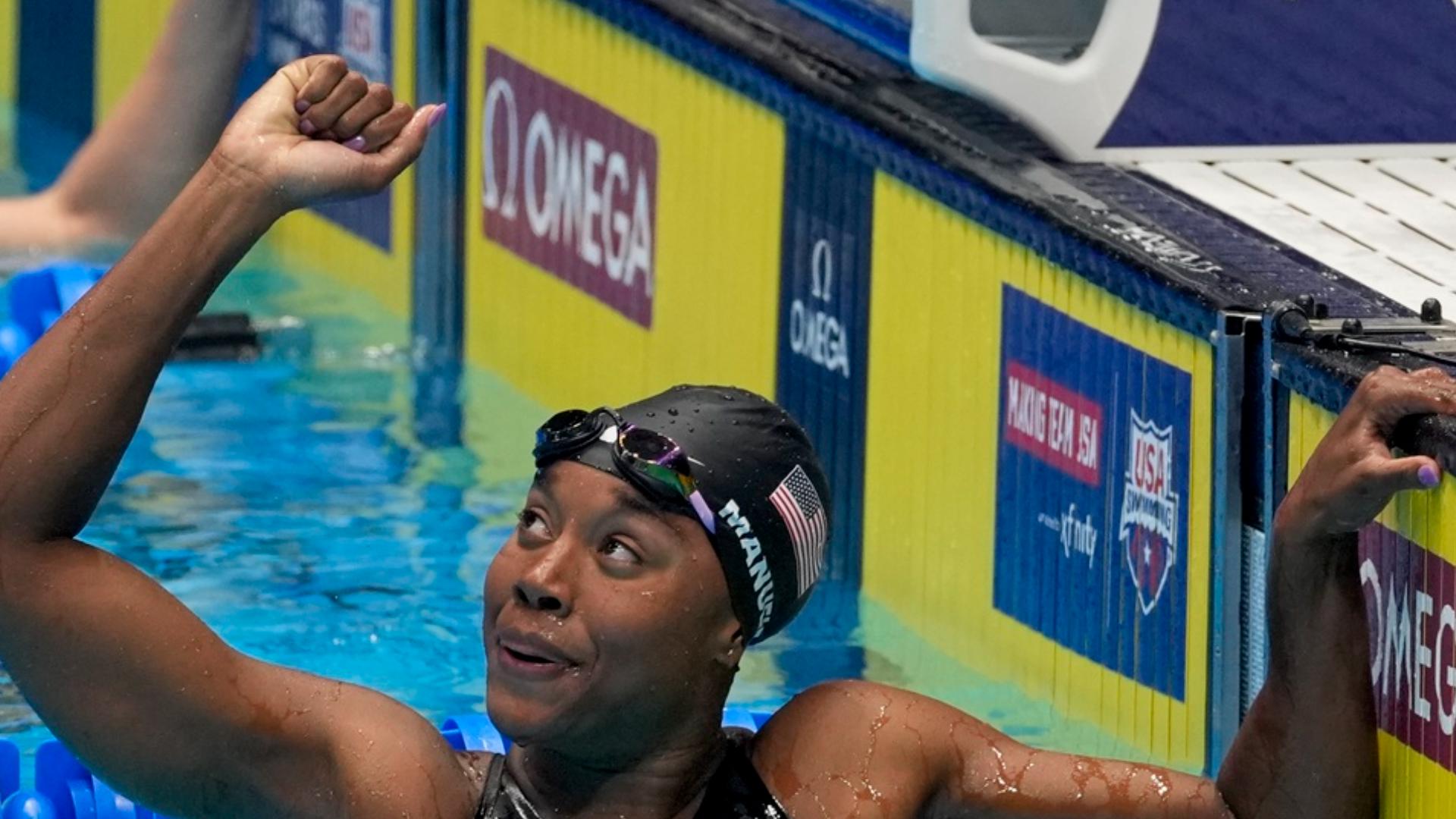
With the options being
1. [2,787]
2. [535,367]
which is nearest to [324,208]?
[535,367]

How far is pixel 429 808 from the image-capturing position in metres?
2.99

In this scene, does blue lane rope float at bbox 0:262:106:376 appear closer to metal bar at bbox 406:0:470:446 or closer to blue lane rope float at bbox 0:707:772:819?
metal bar at bbox 406:0:470:446

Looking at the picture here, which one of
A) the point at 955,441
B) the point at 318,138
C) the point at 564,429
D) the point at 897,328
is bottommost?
the point at 955,441

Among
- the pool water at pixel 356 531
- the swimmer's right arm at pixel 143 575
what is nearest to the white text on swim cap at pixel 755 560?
the swimmer's right arm at pixel 143 575

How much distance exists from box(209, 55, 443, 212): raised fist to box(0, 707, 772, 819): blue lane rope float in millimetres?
1115

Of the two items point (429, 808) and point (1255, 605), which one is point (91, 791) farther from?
point (1255, 605)

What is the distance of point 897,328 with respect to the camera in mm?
5562

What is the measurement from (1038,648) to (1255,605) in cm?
92

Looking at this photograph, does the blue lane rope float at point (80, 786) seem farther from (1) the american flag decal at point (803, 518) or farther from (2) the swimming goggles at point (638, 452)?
(2) the swimming goggles at point (638, 452)

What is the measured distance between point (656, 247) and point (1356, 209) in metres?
1.98

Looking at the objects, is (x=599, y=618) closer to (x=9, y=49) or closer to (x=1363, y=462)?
Answer: (x=1363, y=462)

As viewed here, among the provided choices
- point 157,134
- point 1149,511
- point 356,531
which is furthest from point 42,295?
point 1149,511

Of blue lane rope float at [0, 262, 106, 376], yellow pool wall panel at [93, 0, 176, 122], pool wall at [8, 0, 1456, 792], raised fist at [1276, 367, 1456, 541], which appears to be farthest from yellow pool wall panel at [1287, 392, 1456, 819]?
yellow pool wall panel at [93, 0, 176, 122]

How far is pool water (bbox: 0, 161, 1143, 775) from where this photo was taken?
216 inches
